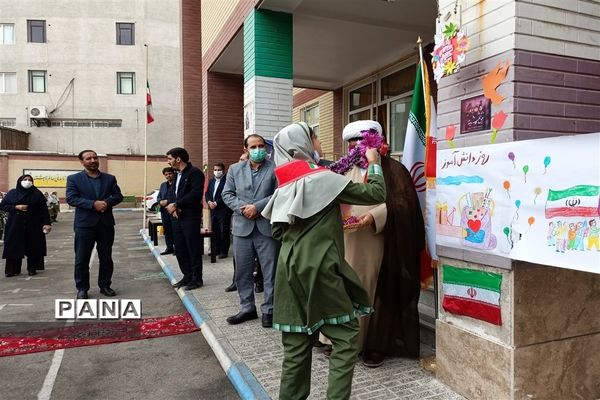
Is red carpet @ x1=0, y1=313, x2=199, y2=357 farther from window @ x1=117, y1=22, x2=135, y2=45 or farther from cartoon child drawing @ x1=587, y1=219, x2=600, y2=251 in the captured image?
window @ x1=117, y1=22, x2=135, y2=45

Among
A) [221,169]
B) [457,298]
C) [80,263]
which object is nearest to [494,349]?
[457,298]

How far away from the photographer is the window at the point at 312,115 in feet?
41.2

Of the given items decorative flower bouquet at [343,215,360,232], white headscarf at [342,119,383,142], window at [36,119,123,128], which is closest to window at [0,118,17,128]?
window at [36,119,123,128]

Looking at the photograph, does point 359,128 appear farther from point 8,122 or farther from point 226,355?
point 8,122

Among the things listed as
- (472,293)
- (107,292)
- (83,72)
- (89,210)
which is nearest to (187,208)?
(89,210)

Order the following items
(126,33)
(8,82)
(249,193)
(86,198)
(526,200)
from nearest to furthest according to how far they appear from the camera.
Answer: (526,200) < (249,193) < (86,198) < (8,82) < (126,33)

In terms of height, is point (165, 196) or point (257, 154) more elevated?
point (257, 154)

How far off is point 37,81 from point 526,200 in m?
35.4

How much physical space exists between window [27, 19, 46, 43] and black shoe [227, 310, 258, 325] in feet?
109

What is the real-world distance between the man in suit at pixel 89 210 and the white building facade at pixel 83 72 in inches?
1066

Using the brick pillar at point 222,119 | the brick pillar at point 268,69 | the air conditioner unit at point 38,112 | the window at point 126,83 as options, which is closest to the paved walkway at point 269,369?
the brick pillar at point 268,69

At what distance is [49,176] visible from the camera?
27422 millimetres

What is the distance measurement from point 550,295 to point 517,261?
14.7 inches

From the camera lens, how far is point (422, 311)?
462 centimetres
